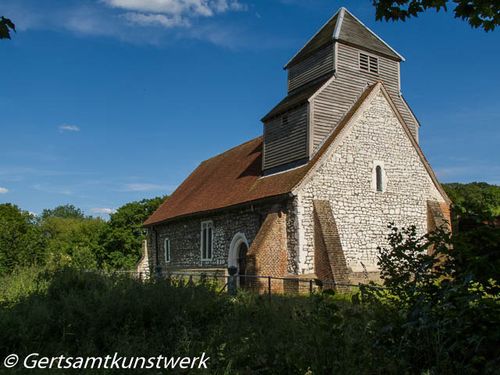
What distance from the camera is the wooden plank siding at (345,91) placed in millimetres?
19234

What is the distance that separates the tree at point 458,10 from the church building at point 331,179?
34.4ft

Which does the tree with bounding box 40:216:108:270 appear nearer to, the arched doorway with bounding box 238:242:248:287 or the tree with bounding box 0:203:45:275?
the tree with bounding box 0:203:45:275

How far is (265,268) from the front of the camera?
17594 mm

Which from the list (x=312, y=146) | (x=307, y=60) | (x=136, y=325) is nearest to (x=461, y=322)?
(x=136, y=325)

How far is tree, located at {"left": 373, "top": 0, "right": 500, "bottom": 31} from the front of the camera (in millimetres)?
6988

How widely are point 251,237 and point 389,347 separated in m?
15.0

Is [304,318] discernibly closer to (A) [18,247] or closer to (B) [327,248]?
(B) [327,248]

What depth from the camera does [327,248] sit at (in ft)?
55.5

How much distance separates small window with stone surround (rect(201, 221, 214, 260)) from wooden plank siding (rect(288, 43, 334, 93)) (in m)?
7.61

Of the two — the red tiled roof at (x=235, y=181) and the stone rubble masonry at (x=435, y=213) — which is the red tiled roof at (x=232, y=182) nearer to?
the red tiled roof at (x=235, y=181)

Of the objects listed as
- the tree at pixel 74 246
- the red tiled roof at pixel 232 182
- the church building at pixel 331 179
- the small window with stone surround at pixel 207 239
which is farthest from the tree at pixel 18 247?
the small window with stone surround at pixel 207 239

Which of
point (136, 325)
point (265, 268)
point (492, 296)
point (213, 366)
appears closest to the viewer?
point (492, 296)

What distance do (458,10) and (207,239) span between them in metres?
17.8

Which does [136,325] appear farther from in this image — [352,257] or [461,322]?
[352,257]
